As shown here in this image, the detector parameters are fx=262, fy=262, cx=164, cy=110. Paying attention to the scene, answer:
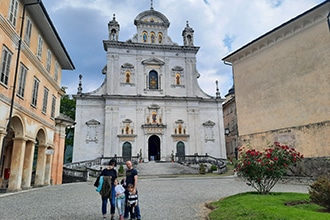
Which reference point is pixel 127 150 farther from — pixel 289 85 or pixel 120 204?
pixel 120 204

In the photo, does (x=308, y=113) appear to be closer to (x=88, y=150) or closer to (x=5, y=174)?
(x=5, y=174)

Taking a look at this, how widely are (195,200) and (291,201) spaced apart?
148 inches

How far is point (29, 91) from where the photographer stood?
15.5 meters

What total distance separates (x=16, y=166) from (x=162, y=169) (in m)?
19.4

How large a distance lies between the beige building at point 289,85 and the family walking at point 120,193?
11353 mm

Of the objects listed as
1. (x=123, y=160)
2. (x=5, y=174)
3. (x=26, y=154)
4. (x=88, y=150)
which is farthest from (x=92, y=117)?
(x=26, y=154)

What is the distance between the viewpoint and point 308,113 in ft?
48.6

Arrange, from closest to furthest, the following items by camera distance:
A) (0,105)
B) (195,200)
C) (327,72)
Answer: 1. (195,200)
2. (0,105)
3. (327,72)

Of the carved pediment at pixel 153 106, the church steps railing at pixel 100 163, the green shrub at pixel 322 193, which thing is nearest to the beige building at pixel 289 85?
the green shrub at pixel 322 193

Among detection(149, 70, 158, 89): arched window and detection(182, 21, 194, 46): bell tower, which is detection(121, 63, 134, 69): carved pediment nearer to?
detection(149, 70, 158, 89): arched window

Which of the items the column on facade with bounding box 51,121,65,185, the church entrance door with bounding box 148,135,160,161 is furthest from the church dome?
the column on facade with bounding box 51,121,65,185

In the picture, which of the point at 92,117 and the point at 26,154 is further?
the point at 92,117

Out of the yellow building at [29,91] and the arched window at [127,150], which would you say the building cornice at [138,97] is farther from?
the yellow building at [29,91]

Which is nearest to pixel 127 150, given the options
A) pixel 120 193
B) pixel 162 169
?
pixel 162 169
